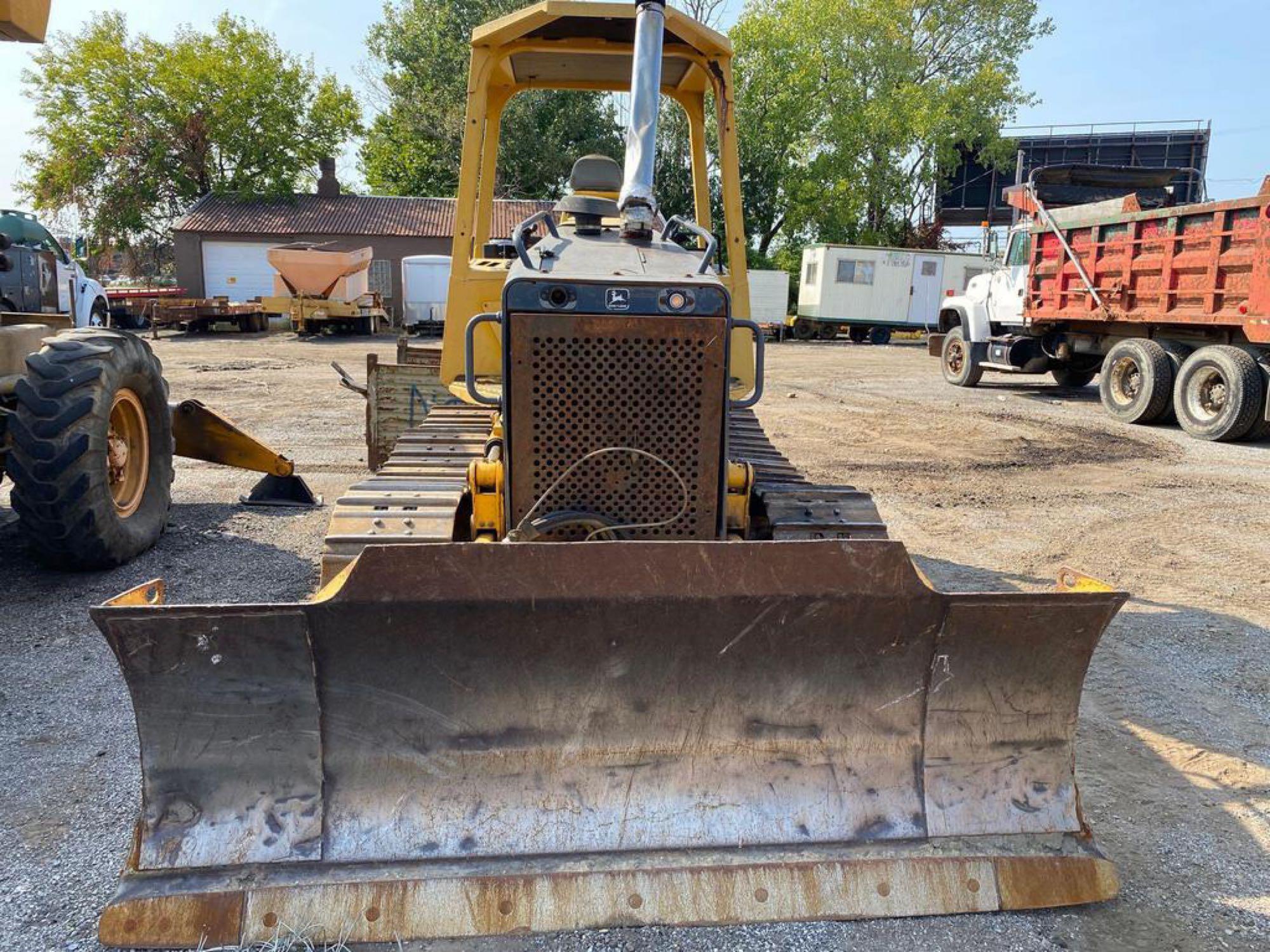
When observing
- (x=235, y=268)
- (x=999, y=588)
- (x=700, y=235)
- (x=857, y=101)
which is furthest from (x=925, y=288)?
(x=700, y=235)

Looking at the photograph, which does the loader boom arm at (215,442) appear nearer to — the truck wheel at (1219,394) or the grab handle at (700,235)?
the grab handle at (700,235)

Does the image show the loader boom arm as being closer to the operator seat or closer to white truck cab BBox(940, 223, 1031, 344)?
the operator seat

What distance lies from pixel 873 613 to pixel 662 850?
873mm

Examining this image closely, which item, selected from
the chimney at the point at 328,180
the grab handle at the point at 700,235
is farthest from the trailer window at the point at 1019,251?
the chimney at the point at 328,180

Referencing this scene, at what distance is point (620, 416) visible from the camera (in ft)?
9.77

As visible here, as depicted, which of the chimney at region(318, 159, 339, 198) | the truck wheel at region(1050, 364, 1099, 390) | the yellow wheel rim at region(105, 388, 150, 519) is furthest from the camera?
the chimney at region(318, 159, 339, 198)

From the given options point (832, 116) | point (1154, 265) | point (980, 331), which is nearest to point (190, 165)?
point (832, 116)

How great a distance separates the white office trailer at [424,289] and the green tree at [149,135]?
1153 centimetres

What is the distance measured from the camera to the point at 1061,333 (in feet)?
49.4

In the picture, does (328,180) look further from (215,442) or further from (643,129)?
(643,129)

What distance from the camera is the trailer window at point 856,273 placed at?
29438 millimetres

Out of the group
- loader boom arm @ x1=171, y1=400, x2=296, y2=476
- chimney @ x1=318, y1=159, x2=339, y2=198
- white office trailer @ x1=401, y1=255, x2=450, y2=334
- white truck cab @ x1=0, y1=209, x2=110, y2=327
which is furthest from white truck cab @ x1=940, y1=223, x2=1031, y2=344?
chimney @ x1=318, y1=159, x2=339, y2=198

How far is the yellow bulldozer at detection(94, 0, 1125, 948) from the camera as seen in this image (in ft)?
8.04

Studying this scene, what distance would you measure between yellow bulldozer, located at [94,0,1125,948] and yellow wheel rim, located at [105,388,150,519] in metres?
3.54
